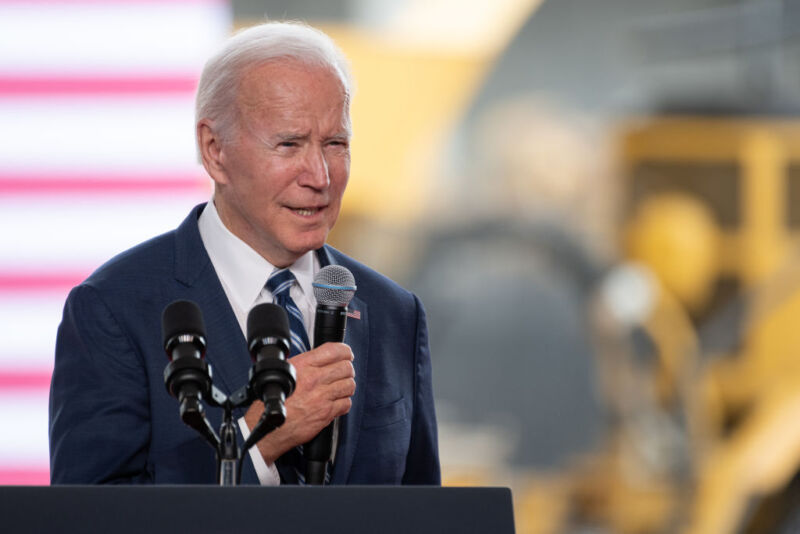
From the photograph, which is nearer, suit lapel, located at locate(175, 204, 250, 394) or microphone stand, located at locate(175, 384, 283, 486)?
microphone stand, located at locate(175, 384, 283, 486)

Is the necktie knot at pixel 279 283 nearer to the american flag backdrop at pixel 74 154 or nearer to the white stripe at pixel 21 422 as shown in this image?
the american flag backdrop at pixel 74 154

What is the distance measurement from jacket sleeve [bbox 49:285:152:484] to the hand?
18cm

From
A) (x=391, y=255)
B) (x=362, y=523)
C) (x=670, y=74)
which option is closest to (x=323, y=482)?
(x=362, y=523)

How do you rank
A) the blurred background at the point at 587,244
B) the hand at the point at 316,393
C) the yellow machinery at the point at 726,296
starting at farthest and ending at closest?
1. the blurred background at the point at 587,244
2. the yellow machinery at the point at 726,296
3. the hand at the point at 316,393

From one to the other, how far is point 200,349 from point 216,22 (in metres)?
3.20

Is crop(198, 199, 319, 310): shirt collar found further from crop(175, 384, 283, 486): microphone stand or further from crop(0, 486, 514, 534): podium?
crop(0, 486, 514, 534): podium

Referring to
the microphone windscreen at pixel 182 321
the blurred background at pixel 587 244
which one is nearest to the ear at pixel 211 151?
the microphone windscreen at pixel 182 321

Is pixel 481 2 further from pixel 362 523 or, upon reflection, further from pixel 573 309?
pixel 362 523

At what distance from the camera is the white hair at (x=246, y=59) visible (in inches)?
62.5

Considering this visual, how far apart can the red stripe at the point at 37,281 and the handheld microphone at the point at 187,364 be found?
115 inches

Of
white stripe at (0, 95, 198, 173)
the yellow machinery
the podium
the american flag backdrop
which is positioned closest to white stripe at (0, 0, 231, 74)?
the american flag backdrop

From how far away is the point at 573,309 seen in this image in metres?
4.96

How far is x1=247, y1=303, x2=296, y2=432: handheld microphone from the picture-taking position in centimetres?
124

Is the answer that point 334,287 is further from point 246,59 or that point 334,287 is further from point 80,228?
point 80,228
